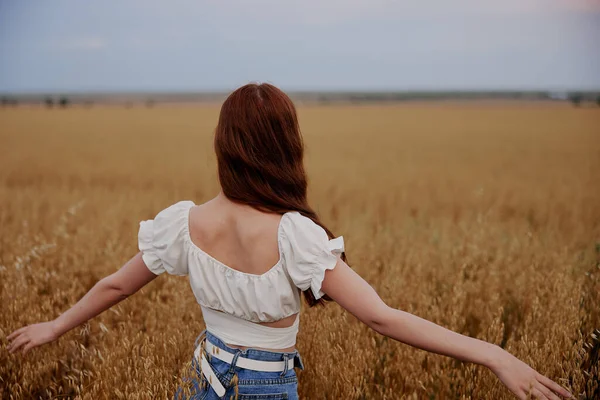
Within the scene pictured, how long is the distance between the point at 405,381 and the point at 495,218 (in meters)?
4.86

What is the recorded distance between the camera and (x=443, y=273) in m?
3.73

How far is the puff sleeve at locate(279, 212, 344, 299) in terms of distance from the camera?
1488mm

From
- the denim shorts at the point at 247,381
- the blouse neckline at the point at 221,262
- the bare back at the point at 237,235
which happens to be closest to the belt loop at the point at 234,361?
the denim shorts at the point at 247,381

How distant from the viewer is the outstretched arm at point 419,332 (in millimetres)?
1438

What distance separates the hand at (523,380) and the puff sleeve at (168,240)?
3.15ft

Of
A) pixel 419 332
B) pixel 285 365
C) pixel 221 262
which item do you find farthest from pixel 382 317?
pixel 221 262

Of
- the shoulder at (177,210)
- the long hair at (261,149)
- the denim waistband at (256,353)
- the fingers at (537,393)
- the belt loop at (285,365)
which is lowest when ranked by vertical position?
the belt loop at (285,365)

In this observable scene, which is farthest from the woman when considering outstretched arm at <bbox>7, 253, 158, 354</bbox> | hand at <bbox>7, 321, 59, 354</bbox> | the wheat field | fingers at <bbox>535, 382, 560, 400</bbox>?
hand at <bbox>7, 321, 59, 354</bbox>

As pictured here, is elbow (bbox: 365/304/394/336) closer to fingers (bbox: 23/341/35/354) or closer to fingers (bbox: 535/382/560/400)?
fingers (bbox: 535/382/560/400)

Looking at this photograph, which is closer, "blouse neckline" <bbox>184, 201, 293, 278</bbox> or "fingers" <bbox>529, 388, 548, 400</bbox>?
"fingers" <bbox>529, 388, 548, 400</bbox>

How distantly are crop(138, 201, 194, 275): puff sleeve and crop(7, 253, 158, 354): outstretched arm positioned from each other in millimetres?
52

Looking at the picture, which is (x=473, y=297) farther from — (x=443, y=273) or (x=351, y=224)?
(x=351, y=224)

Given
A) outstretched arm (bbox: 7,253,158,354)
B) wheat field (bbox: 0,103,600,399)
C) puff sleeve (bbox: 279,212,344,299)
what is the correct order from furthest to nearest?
1. wheat field (bbox: 0,103,600,399)
2. outstretched arm (bbox: 7,253,158,354)
3. puff sleeve (bbox: 279,212,344,299)

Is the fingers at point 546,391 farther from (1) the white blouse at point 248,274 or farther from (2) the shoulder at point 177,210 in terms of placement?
(2) the shoulder at point 177,210
